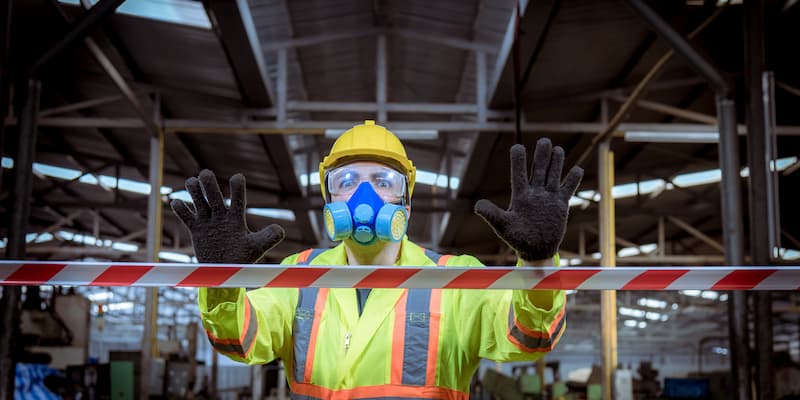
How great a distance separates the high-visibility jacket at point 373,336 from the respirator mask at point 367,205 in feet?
0.71

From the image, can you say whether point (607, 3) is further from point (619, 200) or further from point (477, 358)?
point (619, 200)

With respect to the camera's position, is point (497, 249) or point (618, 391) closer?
point (618, 391)

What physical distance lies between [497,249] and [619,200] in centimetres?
609

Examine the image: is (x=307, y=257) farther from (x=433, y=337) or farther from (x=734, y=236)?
(x=734, y=236)

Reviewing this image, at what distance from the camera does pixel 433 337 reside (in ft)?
9.78

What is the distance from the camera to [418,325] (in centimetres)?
300

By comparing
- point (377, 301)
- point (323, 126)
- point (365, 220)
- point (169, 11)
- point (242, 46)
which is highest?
point (169, 11)

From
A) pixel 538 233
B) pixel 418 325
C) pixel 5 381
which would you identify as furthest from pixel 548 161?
pixel 5 381

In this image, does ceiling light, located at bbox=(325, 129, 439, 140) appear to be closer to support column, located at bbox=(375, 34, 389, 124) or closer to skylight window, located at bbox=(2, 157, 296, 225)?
support column, located at bbox=(375, 34, 389, 124)

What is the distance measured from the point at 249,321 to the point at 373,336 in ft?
1.41

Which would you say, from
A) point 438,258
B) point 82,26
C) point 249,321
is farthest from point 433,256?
point 82,26

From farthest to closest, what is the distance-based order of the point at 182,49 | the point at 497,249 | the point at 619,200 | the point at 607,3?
the point at 497,249, the point at 619,200, the point at 182,49, the point at 607,3

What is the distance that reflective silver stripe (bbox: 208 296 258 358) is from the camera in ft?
9.30

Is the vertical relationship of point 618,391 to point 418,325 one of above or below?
below
